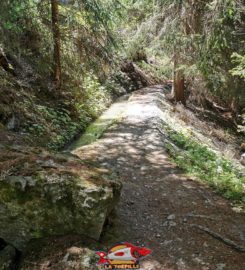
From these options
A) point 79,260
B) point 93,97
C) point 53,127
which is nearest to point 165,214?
point 79,260

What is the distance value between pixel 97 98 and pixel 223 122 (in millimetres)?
6948

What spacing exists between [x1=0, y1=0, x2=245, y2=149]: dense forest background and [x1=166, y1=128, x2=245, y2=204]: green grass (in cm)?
133

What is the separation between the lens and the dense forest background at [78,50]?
9.11 meters

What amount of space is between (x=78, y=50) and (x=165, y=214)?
277 inches

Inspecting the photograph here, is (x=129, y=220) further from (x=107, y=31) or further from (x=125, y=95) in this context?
(x=125, y=95)

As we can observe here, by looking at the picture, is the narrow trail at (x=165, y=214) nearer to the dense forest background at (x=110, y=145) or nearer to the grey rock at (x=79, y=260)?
the dense forest background at (x=110, y=145)

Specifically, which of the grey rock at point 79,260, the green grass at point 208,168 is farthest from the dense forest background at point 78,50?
the grey rock at point 79,260

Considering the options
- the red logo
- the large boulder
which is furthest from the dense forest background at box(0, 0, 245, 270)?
the red logo

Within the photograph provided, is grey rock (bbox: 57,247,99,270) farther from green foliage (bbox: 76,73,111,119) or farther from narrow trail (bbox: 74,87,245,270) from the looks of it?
green foliage (bbox: 76,73,111,119)

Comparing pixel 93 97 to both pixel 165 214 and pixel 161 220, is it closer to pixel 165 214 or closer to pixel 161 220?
pixel 165 214

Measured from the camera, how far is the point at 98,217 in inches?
172

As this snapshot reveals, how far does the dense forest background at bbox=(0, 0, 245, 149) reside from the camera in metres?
A: 9.11

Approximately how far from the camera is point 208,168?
809 cm

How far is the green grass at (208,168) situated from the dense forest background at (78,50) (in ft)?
4.37
